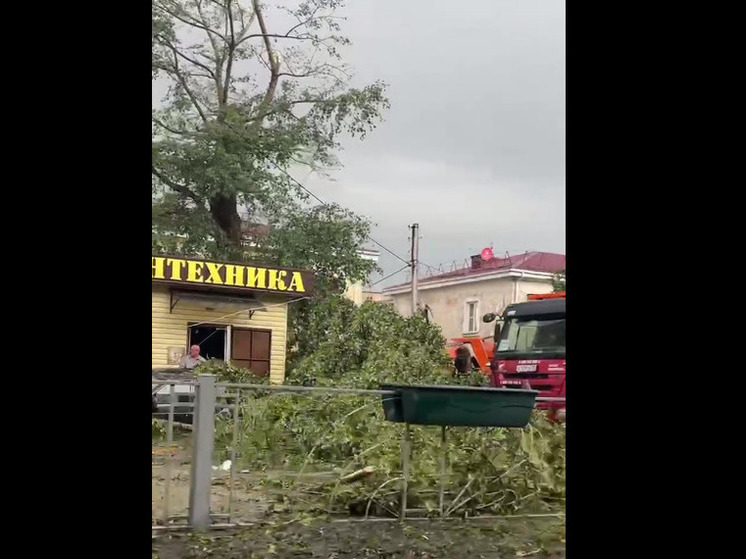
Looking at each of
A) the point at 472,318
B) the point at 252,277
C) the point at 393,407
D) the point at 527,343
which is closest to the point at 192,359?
the point at 252,277

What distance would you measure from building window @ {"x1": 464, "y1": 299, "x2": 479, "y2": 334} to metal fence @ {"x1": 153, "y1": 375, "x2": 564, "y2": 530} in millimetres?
3681

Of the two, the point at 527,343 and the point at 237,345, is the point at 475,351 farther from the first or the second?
the point at 237,345

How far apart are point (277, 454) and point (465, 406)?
1.08 metres

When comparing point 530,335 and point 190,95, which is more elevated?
point 190,95

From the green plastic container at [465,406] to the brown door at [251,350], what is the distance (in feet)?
7.12

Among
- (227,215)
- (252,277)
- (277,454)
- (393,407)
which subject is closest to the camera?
(393,407)

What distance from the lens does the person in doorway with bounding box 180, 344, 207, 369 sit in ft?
13.9

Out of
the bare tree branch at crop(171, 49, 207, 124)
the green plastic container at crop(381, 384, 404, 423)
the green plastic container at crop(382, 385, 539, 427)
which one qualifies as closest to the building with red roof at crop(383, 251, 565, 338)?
the bare tree branch at crop(171, 49, 207, 124)

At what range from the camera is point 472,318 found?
7.70 meters

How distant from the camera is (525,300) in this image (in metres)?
7.04

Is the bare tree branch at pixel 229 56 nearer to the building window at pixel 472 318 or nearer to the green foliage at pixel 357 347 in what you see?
the green foliage at pixel 357 347
